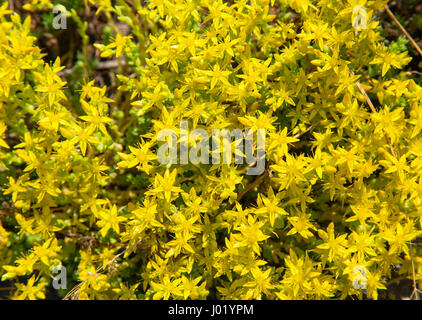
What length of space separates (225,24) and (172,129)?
1.89 feet

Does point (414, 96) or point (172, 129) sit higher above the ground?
point (414, 96)

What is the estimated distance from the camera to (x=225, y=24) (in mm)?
1738

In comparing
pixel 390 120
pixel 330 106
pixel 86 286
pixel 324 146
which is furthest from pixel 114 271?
pixel 390 120

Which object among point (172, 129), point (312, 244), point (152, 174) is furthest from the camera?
point (312, 244)

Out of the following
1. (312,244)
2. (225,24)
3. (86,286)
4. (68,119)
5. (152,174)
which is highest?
(225,24)

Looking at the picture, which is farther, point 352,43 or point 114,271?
point 114,271

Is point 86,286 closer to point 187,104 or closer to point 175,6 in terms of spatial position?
point 187,104

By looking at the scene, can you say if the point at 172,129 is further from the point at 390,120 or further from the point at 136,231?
the point at 390,120

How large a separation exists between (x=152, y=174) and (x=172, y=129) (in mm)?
264

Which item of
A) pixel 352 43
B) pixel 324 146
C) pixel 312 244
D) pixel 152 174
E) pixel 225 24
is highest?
pixel 225 24

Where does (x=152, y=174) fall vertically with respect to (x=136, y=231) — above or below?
above

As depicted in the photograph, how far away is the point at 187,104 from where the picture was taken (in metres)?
1.71

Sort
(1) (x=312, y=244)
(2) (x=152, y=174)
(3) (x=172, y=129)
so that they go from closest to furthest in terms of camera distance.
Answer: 1. (3) (x=172, y=129)
2. (2) (x=152, y=174)
3. (1) (x=312, y=244)

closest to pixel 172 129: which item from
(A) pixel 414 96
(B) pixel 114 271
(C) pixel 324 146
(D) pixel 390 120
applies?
(C) pixel 324 146
